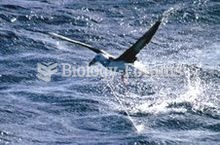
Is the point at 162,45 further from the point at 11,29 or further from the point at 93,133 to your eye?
the point at 93,133

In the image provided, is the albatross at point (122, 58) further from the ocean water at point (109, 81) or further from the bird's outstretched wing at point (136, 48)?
the ocean water at point (109, 81)

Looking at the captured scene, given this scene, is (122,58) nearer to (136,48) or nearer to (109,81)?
(136,48)

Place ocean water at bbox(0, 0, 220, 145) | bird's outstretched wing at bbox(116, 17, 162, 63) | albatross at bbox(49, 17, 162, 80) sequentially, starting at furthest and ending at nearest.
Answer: ocean water at bbox(0, 0, 220, 145) → albatross at bbox(49, 17, 162, 80) → bird's outstretched wing at bbox(116, 17, 162, 63)

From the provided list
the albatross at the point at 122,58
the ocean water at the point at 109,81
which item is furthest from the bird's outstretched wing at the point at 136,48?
the ocean water at the point at 109,81

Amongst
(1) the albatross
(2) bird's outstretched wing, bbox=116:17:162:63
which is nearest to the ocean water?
(1) the albatross

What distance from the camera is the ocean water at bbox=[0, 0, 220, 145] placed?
16.2 metres

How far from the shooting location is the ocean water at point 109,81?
1619 cm

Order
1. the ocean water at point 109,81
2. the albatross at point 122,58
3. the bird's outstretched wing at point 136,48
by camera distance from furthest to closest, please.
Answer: the ocean water at point 109,81, the albatross at point 122,58, the bird's outstretched wing at point 136,48

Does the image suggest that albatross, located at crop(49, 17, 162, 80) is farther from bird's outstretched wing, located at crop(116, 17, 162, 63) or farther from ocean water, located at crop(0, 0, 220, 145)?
ocean water, located at crop(0, 0, 220, 145)

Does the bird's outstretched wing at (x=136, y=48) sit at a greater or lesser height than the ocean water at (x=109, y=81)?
greater

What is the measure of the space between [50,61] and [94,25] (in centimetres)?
399

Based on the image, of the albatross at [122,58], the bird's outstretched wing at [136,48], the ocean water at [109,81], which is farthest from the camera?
the ocean water at [109,81]

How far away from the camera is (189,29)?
24375mm

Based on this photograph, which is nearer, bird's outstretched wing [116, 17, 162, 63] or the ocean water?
bird's outstretched wing [116, 17, 162, 63]
